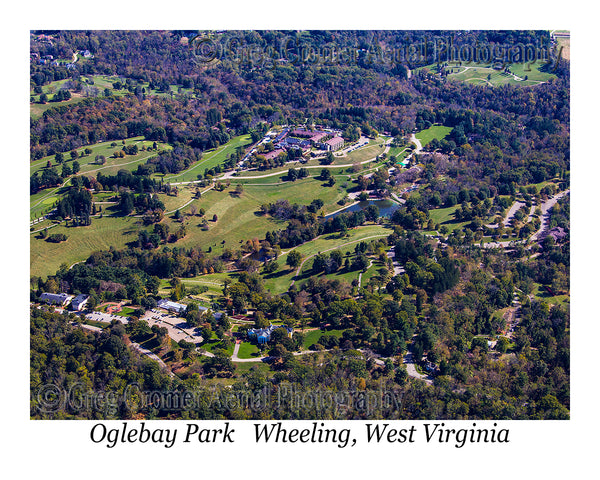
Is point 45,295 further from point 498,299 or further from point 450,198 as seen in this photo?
point 450,198

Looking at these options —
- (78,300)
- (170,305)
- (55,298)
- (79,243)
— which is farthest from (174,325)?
(79,243)

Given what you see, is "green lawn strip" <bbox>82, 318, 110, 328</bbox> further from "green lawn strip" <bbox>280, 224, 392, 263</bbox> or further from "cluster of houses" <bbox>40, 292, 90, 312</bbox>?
"green lawn strip" <bbox>280, 224, 392, 263</bbox>

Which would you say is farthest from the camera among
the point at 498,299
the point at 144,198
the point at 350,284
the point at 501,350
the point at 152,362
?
the point at 144,198

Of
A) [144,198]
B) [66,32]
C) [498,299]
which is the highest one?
[66,32]

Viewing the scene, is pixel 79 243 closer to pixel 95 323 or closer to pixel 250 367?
pixel 95 323

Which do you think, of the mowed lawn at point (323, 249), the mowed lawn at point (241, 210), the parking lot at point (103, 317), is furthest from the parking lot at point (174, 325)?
the mowed lawn at point (241, 210)
